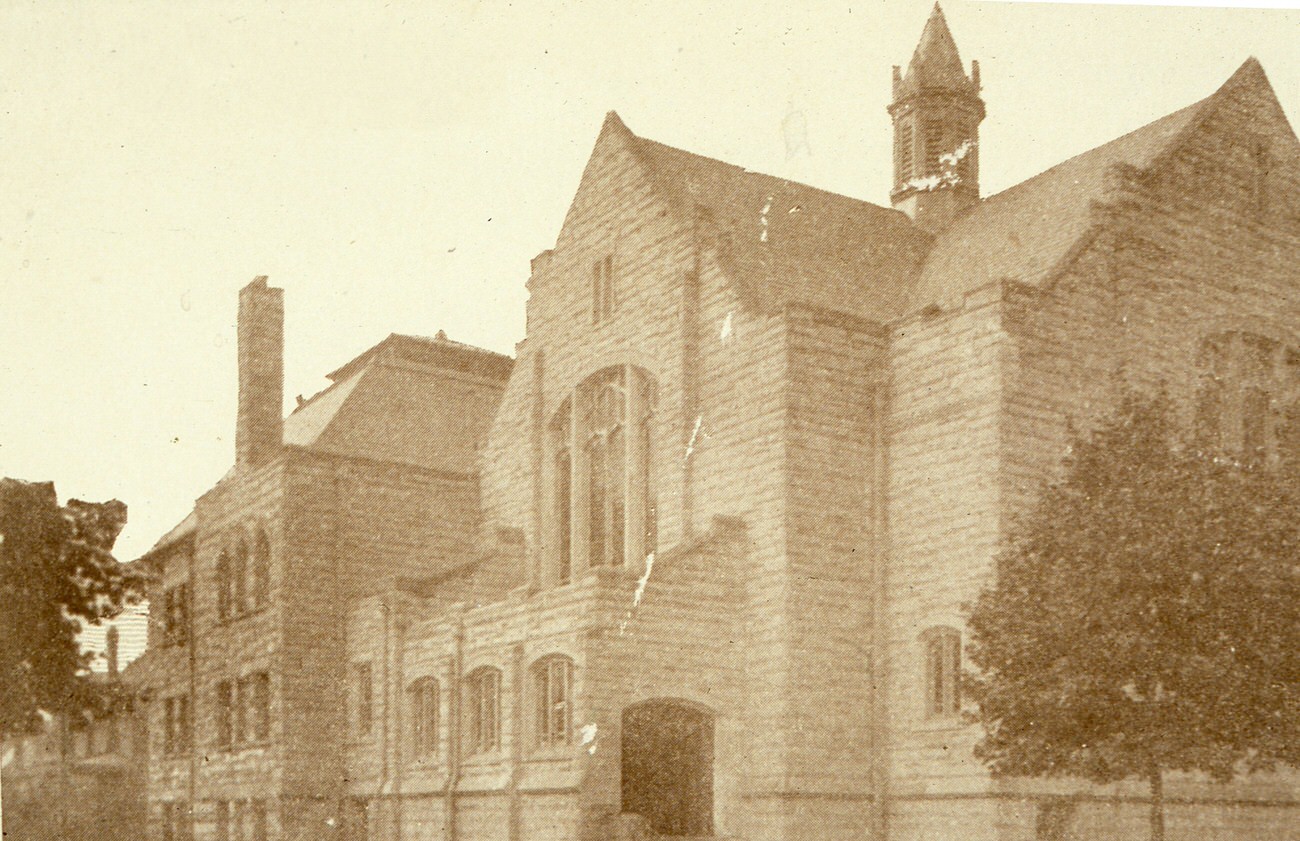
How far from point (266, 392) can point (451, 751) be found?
12.4m

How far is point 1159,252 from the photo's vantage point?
28.4 m

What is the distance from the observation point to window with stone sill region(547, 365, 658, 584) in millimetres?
31266

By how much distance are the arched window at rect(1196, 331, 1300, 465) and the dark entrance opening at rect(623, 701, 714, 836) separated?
10.6 m

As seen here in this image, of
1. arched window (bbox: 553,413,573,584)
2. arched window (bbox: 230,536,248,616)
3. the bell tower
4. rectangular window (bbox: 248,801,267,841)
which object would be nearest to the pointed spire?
the bell tower

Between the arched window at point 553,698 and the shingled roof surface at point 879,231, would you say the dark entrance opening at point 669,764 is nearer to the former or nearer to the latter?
the arched window at point 553,698

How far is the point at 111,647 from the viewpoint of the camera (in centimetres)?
3634

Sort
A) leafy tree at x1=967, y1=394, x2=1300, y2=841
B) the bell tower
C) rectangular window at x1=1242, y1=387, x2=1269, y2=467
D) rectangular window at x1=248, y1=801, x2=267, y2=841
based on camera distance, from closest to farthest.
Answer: leafy tree at x1=967, y1=394, x2=1300, y2=841 → rectangular window at x1=1242, y1=387, x2=1269, y2=467 → rectangular window at x1=248, y1=801, x2=267, y2=841 → the bell tower

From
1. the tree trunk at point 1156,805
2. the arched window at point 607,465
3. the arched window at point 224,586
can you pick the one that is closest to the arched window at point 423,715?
the arched window at point 607,465

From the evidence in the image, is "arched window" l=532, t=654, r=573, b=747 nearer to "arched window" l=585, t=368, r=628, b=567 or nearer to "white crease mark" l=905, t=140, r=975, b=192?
"arched window" l=585, t=368, r=628, b=567

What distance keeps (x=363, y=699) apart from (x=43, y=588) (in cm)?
1103

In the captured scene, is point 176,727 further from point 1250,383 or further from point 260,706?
point 1250,383

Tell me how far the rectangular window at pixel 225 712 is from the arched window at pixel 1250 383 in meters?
23.2

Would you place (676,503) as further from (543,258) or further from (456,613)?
(543,258)

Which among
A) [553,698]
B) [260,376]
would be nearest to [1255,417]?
[553,698]
